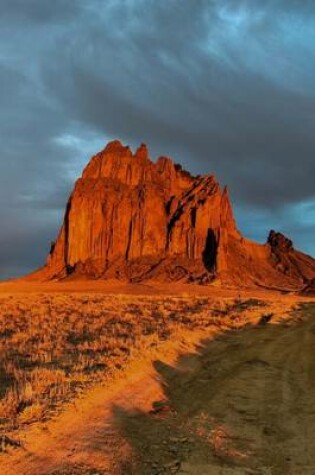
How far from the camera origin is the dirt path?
7.17 metres

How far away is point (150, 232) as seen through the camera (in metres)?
118

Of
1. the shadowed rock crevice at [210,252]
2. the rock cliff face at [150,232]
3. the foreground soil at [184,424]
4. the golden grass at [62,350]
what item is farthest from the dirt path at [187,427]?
the shadowed rock crevice at [210,252]

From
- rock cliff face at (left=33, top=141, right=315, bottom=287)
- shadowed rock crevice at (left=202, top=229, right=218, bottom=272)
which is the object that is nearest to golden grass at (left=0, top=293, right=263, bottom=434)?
rock cliff face at (left=33, top=141, right=315, bottom=287)

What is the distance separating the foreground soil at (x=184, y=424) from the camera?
719 centimetres

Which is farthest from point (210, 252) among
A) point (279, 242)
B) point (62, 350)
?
point (62, 350)

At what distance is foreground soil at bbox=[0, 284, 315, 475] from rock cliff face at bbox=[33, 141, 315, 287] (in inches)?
3635

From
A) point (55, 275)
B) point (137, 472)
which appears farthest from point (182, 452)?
point (55, 275)

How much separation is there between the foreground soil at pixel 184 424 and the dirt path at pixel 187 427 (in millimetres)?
14

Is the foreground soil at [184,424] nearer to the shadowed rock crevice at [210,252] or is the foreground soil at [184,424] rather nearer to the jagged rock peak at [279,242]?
the shadowed rock crevice at [210,252]

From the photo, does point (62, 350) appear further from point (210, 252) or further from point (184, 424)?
point (210, 252)

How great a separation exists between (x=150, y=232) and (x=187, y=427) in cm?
10965

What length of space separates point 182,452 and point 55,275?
11070 centimetres

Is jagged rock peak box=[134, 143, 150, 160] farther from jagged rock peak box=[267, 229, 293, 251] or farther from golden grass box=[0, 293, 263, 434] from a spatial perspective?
golden grass box=[0, 293, 263, 434]

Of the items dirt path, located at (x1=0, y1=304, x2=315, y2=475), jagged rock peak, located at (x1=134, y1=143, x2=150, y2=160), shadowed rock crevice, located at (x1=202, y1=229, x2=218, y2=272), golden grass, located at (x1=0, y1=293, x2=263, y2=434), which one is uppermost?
jagged rock peak, located at (x1=134, y1=143, x2=150, y2=160)
